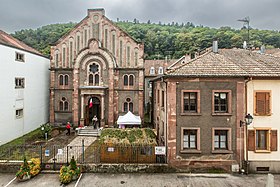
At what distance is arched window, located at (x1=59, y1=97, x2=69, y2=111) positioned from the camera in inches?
1134

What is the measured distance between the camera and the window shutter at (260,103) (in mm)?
14766

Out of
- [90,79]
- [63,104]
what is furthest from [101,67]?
[63,104]

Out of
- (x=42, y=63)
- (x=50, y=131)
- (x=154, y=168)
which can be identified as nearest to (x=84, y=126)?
(x=50, y=131)

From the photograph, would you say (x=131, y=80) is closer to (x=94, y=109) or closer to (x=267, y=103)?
(x=94, y=109)

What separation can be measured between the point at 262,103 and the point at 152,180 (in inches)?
394

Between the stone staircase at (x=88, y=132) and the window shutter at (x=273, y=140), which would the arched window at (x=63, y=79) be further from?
the window shutter at (x=273, y=140)

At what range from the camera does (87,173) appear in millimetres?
14398

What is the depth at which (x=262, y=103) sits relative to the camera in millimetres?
14797

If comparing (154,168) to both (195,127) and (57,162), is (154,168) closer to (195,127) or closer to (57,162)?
(195,127)

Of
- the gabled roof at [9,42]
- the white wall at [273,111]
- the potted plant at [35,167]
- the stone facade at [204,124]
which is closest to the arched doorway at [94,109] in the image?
the gabled roof at [9,42]

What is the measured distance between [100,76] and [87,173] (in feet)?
52.3

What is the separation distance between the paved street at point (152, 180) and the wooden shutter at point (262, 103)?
4666mm

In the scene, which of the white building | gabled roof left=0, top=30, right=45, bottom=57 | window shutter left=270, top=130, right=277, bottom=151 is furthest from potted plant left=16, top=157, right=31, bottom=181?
window shutter left=270, top=130, right=277, bottom=151

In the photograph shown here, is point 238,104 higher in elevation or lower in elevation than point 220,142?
higher
